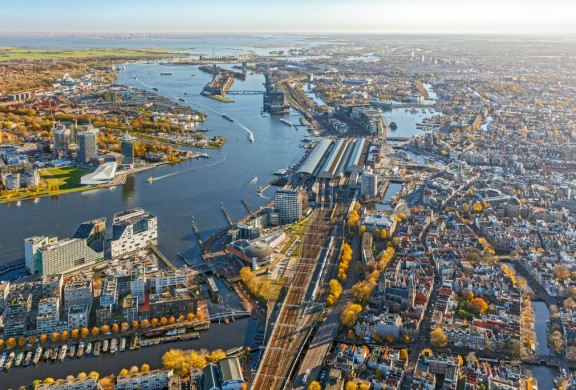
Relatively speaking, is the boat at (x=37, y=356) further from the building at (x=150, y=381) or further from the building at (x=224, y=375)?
the building at (x=224, y=375)

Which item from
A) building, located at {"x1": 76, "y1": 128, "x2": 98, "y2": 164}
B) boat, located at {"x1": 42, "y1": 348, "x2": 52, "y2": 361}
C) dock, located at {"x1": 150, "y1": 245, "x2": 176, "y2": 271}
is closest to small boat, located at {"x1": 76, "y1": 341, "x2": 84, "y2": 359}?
boat, located at {"x1": 42, "y1": 348, "x2": 52, "y2": 361}

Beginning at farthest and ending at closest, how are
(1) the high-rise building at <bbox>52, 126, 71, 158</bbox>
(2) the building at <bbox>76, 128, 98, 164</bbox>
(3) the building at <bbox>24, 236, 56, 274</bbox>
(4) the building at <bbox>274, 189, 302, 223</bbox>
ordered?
(1) the high-rise building at <bbox>52, 126, 71, 158</bbox>
(2) the building at <bbox>76, 128, 98, 164</bbox>
(4) the building at <bbox>274, 189, 302, 223</bbox>
(3) the building at <bbox>24, 236, 56, 274</bbox>

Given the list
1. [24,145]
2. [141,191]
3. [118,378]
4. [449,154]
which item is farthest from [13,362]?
A: [449,154]

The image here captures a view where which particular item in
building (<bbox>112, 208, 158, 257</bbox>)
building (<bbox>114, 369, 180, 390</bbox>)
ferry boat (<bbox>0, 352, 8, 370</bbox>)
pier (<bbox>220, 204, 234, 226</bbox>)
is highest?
building (<bbox>112, 208, 158, 257</bbox>)

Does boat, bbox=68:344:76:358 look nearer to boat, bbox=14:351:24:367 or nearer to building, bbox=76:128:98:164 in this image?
boat, bbox=14:351:24:367

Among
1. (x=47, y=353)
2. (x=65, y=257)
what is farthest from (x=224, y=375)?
(x=65, y=257)

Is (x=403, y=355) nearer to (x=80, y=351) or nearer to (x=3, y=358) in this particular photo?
(x=80, y=351)
